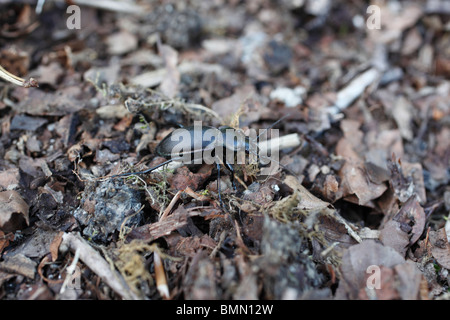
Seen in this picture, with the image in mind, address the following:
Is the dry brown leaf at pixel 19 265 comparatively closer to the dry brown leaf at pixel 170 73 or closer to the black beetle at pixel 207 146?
the black beetle at pixel 207 146

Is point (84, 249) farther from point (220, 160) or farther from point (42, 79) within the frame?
point (42, 79)

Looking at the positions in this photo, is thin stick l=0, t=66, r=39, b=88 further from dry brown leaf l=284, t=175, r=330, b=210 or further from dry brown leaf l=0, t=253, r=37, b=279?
dry brown leaf l=284, t=175, r=330, b=210

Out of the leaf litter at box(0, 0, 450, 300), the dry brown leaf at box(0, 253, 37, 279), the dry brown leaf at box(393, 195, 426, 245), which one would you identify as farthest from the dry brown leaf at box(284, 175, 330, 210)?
the dry brown leaf at box(0, 253, 37, 279)

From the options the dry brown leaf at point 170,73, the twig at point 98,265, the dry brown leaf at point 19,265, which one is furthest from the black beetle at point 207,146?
the dry brown leaf at point 19,265

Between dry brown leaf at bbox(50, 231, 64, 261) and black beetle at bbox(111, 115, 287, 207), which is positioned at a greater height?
black beetle at bbox(111, 115, 287, 207)

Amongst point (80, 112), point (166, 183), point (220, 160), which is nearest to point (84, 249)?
point (166, 183)

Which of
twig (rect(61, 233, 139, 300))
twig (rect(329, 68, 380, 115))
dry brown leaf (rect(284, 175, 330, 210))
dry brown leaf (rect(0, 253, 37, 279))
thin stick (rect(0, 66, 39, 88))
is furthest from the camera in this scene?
twig (rect(329, 68, 380, 115))
